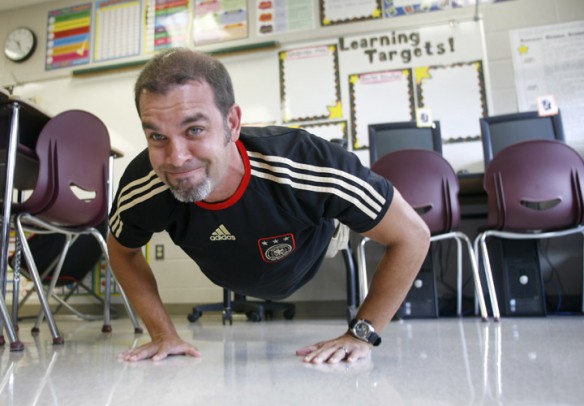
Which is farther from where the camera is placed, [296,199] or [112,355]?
[112,355]

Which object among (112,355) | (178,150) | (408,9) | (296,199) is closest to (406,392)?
(296,199)

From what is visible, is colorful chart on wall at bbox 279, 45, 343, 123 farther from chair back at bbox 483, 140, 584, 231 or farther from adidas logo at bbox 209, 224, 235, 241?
adidas logo at bbox 209, 224, 235, 241

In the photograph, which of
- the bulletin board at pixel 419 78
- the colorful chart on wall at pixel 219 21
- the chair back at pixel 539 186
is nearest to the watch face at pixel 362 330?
the chair back at pixel 539 186

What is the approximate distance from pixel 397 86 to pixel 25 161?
2.52 meters

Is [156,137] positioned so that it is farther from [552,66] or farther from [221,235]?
[552,66]

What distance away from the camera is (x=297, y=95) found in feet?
11.7

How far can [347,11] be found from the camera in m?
3.62

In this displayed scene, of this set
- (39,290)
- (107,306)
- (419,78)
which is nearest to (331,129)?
(419,78)

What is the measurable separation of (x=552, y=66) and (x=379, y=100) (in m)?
1.23

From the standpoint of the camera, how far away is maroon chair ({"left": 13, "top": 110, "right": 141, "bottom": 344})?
167 centimetres

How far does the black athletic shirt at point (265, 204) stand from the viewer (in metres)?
1.11

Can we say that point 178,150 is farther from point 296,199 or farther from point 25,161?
point 25,161

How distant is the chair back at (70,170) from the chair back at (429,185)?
1.42 m

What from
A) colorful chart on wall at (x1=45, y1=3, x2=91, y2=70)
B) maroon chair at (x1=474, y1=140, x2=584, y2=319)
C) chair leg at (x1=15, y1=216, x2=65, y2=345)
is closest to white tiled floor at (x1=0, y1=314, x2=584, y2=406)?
chair leg at (x1=15, y1=216, x2=65, y2=345)
